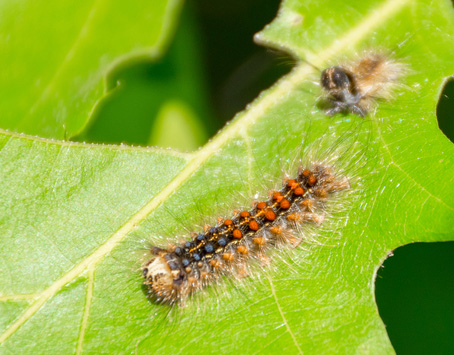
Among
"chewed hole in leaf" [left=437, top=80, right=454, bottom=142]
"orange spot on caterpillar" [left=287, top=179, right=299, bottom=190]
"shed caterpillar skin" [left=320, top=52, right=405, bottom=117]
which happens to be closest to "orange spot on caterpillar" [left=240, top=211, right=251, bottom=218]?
"orange spot on caterpillar" [left=287, top=179, right=299, bottom=190]

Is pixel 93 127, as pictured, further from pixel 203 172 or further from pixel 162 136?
pixel 203 172

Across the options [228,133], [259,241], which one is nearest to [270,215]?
[259,241]

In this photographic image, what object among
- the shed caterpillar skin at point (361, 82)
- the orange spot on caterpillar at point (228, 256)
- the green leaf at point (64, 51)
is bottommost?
the orange spot on caterpillar at point (228, 256)

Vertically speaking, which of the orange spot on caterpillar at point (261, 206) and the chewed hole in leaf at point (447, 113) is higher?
the orange spot on caterpillar at point (261, 206)

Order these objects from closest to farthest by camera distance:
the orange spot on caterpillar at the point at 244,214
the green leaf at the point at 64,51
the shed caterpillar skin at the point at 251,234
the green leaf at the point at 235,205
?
the green leaf at the point at 235,205 < the shed caterpillar skin at the point at 251,234 < the orange spot on caterpillar at the point at 244,214 < the green leaf at the point at 64,51

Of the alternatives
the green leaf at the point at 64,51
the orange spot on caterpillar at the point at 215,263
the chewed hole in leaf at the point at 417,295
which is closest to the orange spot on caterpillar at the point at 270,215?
the orange spot on caterpillar at the point at 215,263

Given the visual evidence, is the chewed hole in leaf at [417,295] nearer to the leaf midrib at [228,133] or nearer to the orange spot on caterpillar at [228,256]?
the orange spot on caterpillar at [228,256]

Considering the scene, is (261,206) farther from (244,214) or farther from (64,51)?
(64,51)

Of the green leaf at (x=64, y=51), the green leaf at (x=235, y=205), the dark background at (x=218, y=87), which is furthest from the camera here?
the dark background at (x=218, y=87)
